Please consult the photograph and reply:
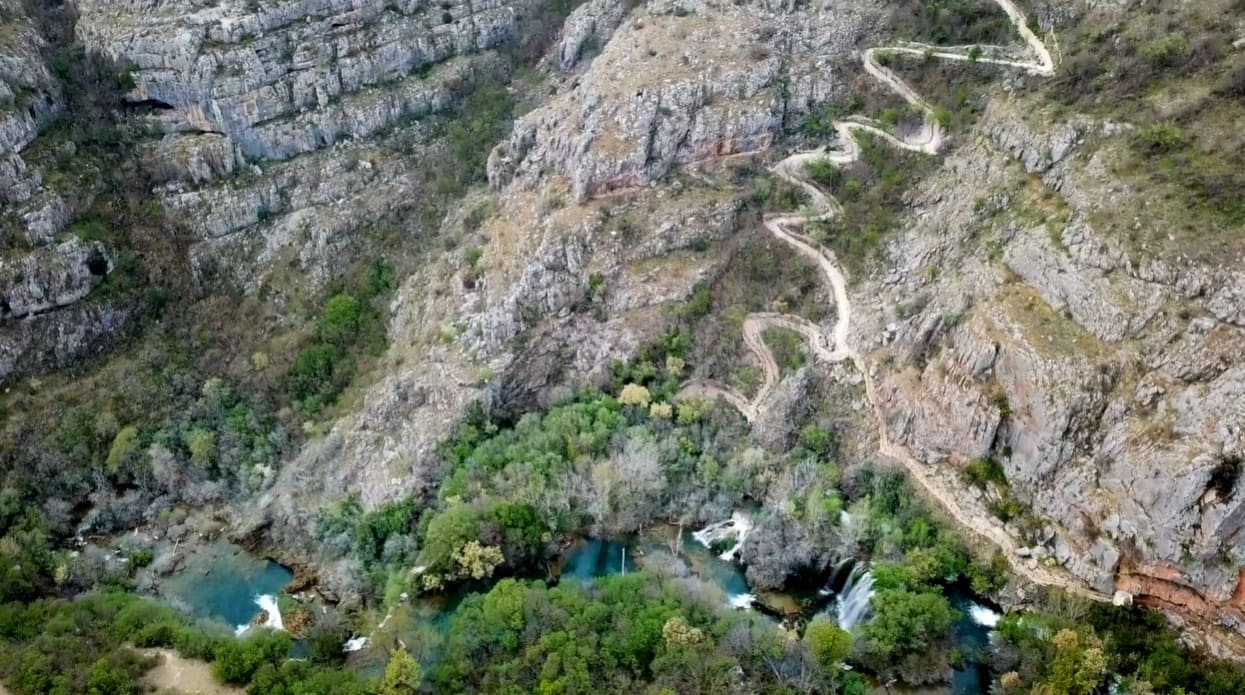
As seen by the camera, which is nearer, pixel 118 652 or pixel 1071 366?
pixel 118 652

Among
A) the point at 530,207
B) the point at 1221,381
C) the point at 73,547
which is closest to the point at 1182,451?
the point at 1221,381

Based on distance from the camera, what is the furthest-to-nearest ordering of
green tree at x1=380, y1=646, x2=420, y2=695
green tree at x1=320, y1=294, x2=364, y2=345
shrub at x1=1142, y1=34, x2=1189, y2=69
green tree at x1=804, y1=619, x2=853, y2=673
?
green tree at x1=320, y1=294, x2=364, y2=345
shrub at x1=1142, y1=34, x2=1189, y2=69
green tree at x1=804, y1=619, x2=853, y2=673
green tree at x1=380, y1=646, x2=420, y2=695

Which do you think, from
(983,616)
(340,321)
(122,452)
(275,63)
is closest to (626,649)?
(983,616)

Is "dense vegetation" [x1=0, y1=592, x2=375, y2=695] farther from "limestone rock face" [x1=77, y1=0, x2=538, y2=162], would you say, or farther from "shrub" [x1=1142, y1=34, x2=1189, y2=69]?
"shrub" [x1=1142, y1=34, x2=1189, y2=69]

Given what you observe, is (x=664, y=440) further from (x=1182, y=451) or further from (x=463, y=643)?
(x=1182, y=451)

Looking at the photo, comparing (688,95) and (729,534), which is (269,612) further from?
(688,95)

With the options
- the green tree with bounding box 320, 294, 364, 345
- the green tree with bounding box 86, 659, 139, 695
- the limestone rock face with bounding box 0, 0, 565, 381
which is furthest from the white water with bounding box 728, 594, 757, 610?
the limestone rock face with bounding box 0, 0, 565, 381
